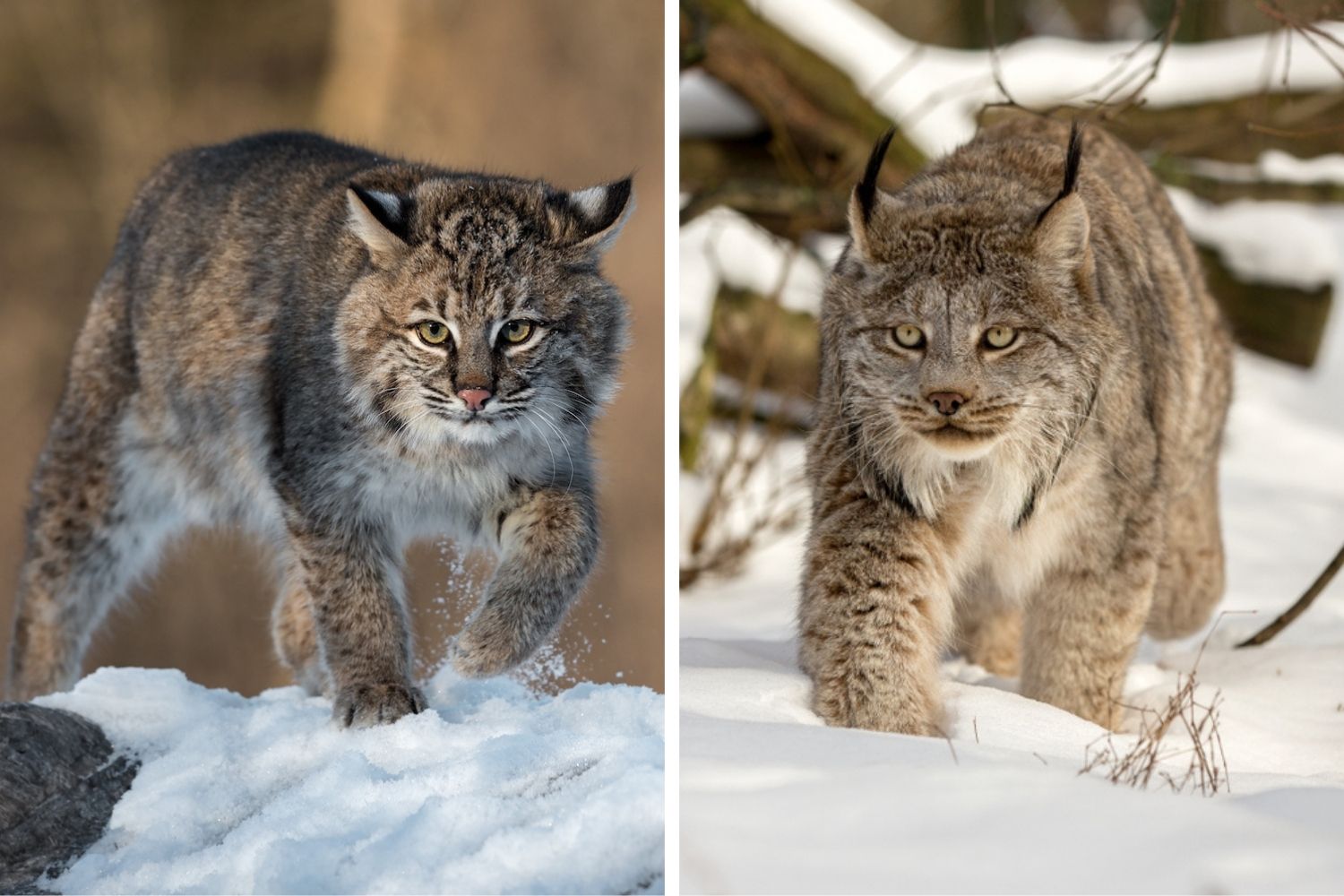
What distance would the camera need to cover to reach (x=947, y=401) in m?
3.19

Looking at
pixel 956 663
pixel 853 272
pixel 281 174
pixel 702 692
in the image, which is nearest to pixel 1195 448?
pixel 956 663

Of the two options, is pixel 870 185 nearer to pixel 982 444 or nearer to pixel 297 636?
pixel 982 444

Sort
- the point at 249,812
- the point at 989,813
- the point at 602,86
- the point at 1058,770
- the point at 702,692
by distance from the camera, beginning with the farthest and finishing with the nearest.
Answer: the point at 602,86 → the point at 702,692 → the point at 249,812 → the point at 1058,770 → the point at 989,813

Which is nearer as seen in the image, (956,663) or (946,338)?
(946,338)

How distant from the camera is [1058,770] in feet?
9.21

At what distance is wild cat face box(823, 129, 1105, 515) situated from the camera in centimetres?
323

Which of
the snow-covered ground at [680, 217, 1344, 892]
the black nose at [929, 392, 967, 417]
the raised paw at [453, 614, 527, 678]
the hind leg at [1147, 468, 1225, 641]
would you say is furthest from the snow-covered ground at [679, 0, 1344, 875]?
the black nose at [929, 392, 967, 417]

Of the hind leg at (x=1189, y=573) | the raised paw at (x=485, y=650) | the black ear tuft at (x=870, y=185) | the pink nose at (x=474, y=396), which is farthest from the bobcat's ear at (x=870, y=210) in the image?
the hind leg at (x=1189, y=573)

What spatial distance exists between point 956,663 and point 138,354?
2265 mm

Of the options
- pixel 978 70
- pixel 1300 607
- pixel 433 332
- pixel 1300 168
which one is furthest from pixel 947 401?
pixel 1300 168

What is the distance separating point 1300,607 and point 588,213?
225cm

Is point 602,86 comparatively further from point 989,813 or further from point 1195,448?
point 989,813

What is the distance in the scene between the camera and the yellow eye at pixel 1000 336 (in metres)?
3.25

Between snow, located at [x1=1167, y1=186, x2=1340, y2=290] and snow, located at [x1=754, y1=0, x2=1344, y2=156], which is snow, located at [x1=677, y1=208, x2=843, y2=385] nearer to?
snow, located at [x1=754, y1=0, x2=1344, y2=156]
